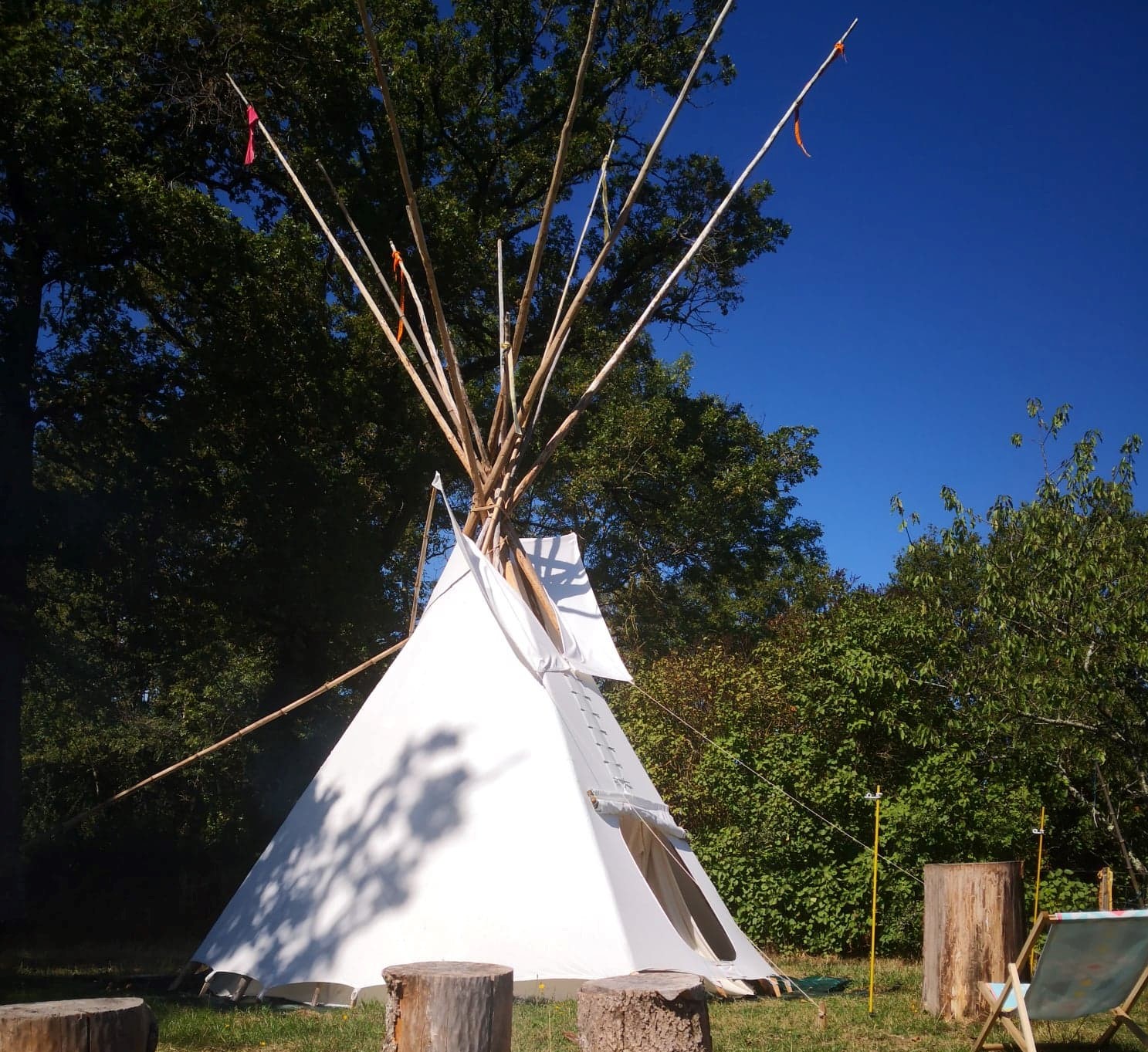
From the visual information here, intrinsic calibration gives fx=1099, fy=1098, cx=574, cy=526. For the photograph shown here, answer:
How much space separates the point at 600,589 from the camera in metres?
13.8

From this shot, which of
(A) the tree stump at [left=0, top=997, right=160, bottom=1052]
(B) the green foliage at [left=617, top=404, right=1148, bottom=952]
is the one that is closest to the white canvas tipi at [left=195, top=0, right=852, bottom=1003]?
(B) the green foliage at [left=617, top=404, right=1148, bottom=952]

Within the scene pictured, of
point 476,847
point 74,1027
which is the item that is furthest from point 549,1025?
point 74,1027

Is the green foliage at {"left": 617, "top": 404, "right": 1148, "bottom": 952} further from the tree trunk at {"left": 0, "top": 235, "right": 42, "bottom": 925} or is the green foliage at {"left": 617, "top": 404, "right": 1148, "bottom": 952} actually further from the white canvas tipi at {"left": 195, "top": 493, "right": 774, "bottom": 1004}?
the tree trunk at {"left": 0, "top": 235, "right": 42, "bottom": 925}

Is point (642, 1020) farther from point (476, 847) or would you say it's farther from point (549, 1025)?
point (476, 847)

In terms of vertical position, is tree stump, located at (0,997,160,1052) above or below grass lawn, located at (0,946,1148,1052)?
above

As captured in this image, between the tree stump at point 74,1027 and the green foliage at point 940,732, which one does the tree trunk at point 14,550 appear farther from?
the tree stump at point 74,1027

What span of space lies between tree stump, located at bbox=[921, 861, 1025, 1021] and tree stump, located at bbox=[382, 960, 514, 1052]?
2598 millimetres

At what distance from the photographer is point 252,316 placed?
924cm

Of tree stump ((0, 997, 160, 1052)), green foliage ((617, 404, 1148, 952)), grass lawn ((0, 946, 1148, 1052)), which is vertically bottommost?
grass lawn ((0, 946, 1148, 1052))

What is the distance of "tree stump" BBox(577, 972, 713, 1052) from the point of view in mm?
2826

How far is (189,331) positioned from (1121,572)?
7.67 m

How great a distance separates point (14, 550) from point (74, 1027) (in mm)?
6664

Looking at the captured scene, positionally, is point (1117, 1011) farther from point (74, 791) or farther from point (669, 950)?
point (74, 791)

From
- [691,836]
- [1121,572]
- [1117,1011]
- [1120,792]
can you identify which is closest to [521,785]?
[1117,1011]
